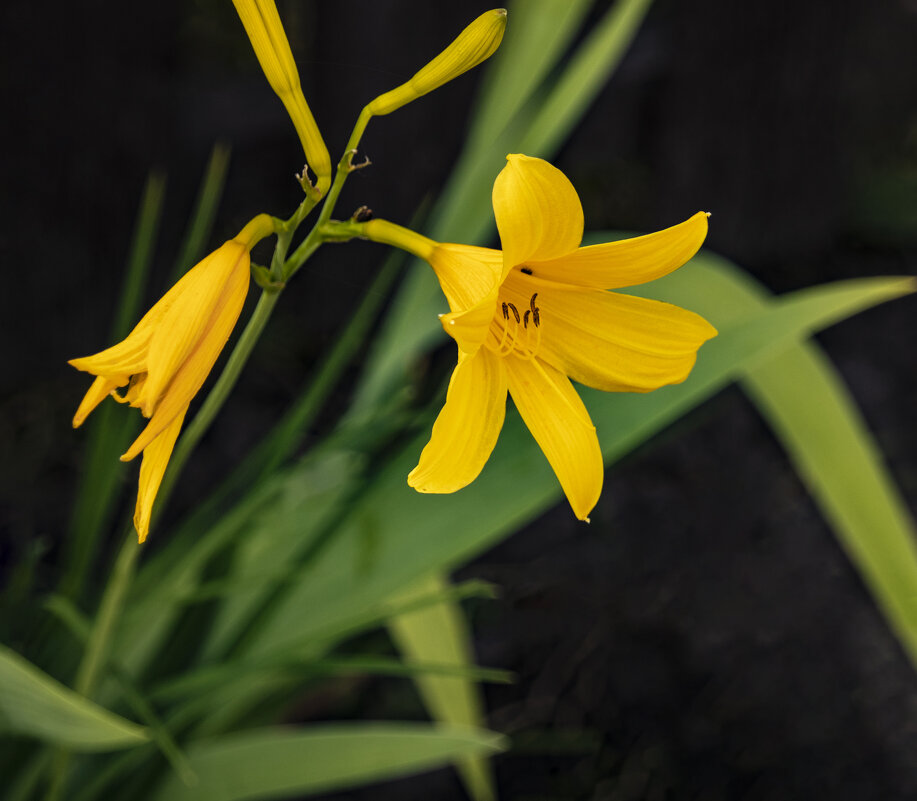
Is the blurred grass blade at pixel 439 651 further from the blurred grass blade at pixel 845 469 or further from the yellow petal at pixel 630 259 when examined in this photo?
the yellow petal at pixel 630 259

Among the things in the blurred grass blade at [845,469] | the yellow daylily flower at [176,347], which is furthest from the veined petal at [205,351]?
the blurred grass blade at [845,469]

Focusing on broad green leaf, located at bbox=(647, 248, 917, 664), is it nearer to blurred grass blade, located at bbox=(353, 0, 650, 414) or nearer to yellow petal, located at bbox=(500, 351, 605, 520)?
blurred grass blade, located at bbox=(353, 0, 650, 414)

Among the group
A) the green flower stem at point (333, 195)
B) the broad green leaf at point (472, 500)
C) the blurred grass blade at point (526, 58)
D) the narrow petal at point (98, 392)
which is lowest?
the narrow petal at point (98, 392)

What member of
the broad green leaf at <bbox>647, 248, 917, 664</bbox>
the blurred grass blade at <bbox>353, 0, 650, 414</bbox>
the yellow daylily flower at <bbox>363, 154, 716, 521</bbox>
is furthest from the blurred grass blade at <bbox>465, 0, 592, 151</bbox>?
the yellow daylily flower at <bbox>363, 154, 716, 521</bbox>

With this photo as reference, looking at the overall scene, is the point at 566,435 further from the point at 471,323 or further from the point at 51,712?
the point at 51,712

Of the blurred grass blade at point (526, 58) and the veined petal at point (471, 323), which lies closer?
the veined petal at point (471, 323)

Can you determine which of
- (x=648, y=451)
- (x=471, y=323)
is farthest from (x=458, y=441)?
(x=648, y=451)
